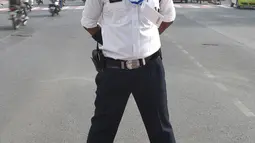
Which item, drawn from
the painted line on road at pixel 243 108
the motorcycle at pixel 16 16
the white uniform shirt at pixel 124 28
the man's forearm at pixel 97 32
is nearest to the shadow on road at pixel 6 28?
the motorcycle at pixel 16 16

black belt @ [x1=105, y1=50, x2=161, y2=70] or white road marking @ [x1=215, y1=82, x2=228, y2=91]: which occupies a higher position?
black belt @ [x1=105, y1=50, x2=161, y2=70]

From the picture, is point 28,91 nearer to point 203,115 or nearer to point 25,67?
point 25,67

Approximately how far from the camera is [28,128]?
5230 millimetres

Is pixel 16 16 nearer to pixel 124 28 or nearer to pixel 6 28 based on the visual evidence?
pixel 6 28

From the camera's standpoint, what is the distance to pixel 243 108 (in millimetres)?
6117

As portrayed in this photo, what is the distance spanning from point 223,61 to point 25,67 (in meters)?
4.19

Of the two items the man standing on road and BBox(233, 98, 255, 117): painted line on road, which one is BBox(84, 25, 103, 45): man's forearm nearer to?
the man standing on road

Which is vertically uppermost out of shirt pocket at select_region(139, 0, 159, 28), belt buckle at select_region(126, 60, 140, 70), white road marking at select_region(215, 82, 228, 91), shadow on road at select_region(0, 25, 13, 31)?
shirt pocket at select_region(139, 0, 159, 28)

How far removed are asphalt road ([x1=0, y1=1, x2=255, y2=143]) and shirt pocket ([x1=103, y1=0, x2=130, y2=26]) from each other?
1.98m

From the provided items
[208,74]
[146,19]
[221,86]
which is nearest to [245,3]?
[208,74]

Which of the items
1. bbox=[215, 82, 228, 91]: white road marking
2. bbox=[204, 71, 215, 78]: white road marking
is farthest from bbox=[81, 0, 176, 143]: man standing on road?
bbox=[204, 71, 215, 78]: white road marking

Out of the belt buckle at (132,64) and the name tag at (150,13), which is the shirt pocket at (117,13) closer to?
the name tag at (150,13)

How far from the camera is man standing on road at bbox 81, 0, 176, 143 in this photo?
311 cm

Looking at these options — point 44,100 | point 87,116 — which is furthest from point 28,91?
A: point 87,116
